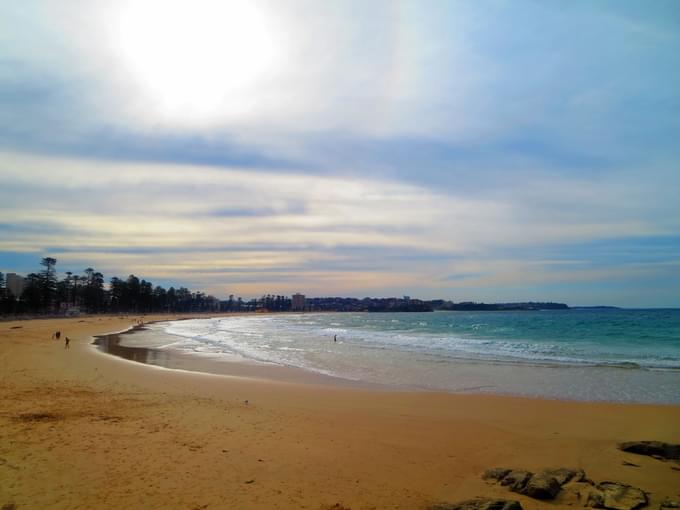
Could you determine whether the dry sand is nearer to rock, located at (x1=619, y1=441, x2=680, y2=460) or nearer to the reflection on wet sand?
rock, located at (x1=619, y1=441, x2=680, y2=460)

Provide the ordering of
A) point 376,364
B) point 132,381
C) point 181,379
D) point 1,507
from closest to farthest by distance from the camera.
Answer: point 1,507 < point 132,381 < point 181,379 < point 376,364

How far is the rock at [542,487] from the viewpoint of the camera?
6.18m

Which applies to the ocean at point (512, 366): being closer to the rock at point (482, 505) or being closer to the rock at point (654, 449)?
the rock at point (654, 449)

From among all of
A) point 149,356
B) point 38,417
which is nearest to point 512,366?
point 149,356

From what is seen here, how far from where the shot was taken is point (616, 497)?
598 centimetres

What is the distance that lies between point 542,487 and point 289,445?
4.26m

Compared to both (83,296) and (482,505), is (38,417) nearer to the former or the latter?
(482,505)

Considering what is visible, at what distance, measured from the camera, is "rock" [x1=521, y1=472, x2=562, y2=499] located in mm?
6176

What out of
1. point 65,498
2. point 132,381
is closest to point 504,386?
point 132,381

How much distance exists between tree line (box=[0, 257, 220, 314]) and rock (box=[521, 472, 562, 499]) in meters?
93.7

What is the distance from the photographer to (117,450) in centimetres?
748

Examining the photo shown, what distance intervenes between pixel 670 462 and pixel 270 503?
678 cm

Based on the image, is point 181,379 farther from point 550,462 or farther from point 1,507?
point 550,462

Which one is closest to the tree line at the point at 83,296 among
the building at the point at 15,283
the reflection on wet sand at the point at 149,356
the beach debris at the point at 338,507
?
the building at the point at 15,283
